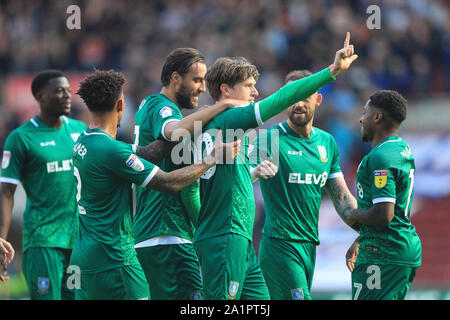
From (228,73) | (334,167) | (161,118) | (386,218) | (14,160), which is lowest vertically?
(386,218)

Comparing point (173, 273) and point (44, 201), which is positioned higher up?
point (44, 201)

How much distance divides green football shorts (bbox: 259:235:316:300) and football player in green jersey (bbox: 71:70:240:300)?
1.70 meters

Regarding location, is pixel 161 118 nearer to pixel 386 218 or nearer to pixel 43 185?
pixel 386 218

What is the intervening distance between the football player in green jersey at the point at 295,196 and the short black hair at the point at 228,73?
4.44ft

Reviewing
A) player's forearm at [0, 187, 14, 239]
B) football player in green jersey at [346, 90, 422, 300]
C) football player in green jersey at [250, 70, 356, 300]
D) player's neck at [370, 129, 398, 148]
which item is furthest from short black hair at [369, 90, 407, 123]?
player's forearm at [0, 187, 14, 239]

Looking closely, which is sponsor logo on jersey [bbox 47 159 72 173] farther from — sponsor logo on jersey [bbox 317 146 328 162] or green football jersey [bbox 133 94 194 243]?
sponsor logo on jersey [bbox 317 146 328 162]

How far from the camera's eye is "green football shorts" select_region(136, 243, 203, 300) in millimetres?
6273

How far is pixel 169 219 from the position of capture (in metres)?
6.32

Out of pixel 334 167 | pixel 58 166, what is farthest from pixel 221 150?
pixel 58 166

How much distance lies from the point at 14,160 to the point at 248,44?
8839 millimetres

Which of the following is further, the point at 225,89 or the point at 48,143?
the point at 48,143

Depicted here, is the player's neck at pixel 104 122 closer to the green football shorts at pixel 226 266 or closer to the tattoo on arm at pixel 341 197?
the green football shorts at pixel 226 266

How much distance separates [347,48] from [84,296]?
118 inches

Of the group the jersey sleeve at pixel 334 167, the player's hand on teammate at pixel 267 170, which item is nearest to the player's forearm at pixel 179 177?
the player's hand on teammate at pixel 267 170
